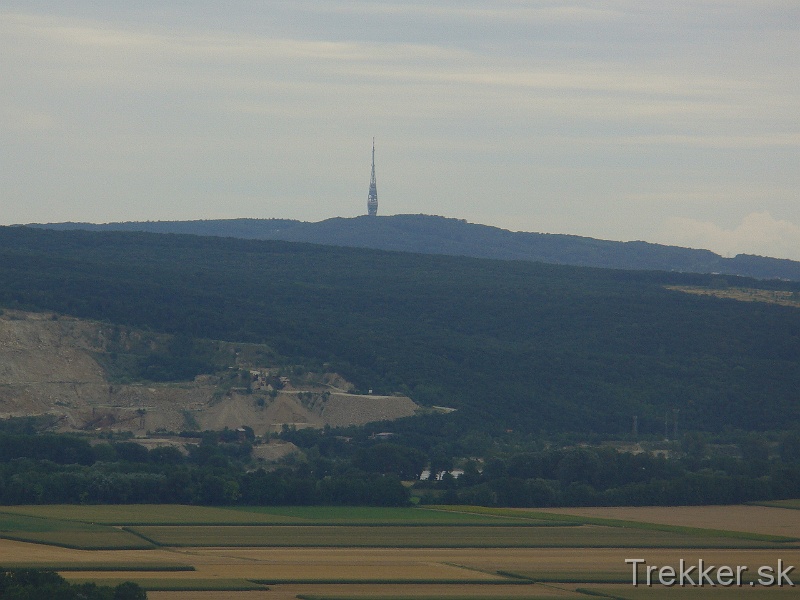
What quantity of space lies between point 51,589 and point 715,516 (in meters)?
38.0

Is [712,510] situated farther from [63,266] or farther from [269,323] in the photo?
[63,266]

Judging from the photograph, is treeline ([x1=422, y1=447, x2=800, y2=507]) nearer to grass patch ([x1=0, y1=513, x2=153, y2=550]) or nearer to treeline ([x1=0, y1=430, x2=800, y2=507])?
treeline ([x1=0, y1=430, x2=800, y2=507])

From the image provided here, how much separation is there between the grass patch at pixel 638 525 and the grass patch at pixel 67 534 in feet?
63.1

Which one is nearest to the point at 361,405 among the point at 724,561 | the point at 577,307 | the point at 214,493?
the point at 214,493

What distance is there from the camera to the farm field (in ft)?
165

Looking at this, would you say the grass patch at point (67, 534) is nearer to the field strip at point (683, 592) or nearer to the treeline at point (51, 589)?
the treeline at point (51, 589)

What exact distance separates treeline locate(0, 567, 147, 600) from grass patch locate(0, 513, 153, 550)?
1181cm

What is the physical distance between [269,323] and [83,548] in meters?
74.8

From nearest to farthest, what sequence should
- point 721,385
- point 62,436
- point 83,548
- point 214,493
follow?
point 83,548
point 214,493
point 62,436
point 721,385

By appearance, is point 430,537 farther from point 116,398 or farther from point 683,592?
point 116,398

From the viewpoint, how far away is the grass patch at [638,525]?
64562 millimetres

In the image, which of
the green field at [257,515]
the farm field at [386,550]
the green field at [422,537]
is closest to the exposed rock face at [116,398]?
the green field at [257,515]

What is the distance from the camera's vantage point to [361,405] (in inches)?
4456

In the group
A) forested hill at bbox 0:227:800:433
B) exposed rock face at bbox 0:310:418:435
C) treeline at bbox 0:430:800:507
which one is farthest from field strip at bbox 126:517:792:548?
forested hill at bbox 0:227:800:433
